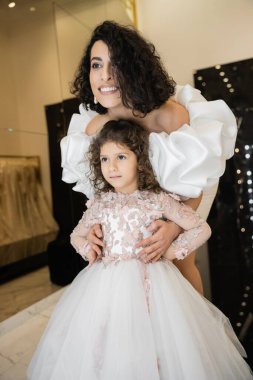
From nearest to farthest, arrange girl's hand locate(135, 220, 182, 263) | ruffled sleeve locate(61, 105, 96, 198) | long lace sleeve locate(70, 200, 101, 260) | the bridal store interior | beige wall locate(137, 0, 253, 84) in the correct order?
girl's hand locate(135, 220, 182, 263)
long lace sleeve locate(70, 200, 101, 260)
ruffled sleeve locate(61, 105, 96, 198)
the bridal store interior
beige wall locate(137, 0, 253, 84)

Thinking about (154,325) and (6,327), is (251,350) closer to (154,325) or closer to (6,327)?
(154,325)

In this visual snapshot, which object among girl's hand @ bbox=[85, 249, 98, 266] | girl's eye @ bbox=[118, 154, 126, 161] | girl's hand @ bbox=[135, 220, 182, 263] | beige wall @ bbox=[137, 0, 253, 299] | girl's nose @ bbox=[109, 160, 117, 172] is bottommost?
girl's hand @ bbox=[85, 249, 98, 266]

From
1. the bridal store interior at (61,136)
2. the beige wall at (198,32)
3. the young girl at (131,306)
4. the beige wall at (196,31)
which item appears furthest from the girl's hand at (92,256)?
the beige wall at (196,31)

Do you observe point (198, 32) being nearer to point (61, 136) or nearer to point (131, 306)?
point (61, 136)

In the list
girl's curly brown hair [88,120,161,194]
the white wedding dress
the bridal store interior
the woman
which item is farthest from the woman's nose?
the bridal store interior

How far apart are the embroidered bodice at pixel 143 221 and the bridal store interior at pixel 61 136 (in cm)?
86

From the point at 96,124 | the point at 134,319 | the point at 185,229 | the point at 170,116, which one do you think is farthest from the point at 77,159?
the point at 134,319

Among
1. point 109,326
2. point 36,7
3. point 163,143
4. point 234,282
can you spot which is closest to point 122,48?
point 163,143

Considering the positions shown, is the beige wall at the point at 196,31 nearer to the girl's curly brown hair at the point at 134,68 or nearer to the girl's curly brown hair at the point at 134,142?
the girl's curly brown hair at the point at 134,68

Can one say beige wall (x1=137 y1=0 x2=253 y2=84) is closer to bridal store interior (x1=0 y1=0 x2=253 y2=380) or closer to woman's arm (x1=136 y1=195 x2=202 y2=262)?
bridal store interior (x1=0 y1=0 x2=253 y2=380)

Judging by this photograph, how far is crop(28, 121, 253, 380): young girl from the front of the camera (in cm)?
84

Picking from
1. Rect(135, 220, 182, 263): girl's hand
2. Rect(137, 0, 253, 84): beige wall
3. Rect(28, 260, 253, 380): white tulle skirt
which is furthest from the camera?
Rect(137, 0, 253, 84): beige wall

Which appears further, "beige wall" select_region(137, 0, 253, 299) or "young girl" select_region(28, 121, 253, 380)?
"beige wall" select_region(137, 0, 253, 299)

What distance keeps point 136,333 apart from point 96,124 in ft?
2.52
